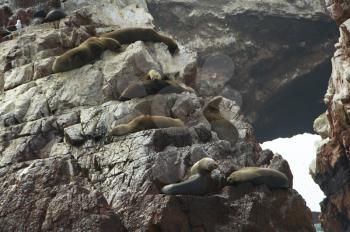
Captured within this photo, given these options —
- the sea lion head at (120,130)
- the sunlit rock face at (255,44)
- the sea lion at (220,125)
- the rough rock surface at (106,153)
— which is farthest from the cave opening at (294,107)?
the sea lion head at (120,130)

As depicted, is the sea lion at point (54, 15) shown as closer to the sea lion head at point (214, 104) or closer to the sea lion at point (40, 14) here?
the sea lion at point (40, 14)

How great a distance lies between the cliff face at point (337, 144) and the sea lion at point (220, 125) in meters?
13.5

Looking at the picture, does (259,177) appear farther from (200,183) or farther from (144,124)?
(144,124)

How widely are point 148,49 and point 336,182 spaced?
19454 millimetres

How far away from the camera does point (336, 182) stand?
32.8m

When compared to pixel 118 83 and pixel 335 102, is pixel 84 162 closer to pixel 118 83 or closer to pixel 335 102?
pixel 118 83

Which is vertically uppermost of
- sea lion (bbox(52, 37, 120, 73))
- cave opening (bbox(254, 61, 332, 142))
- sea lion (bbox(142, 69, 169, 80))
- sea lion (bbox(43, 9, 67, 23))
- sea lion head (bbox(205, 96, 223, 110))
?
sea lion (bbox(43, 9, 67, 23))

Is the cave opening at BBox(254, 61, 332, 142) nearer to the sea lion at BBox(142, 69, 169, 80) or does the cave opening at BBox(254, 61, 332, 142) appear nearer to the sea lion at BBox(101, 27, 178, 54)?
the sea lion at BBox(101, 27, 178, 54)

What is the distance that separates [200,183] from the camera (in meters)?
10.4

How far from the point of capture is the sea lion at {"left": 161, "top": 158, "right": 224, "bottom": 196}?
1028cm

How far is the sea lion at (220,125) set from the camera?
14673 millimetres

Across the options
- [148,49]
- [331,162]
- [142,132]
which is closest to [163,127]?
[142,132]

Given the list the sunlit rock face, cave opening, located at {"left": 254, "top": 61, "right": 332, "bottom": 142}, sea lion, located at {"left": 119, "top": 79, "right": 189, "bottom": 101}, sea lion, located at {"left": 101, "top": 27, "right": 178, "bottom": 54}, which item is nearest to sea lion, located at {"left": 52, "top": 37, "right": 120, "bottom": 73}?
sea lion, located at {"left": 101, "top": 27, "right": 178, "bottom": 54}

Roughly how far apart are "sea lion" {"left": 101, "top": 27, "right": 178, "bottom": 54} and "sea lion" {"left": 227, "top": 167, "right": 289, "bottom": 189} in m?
7.75
